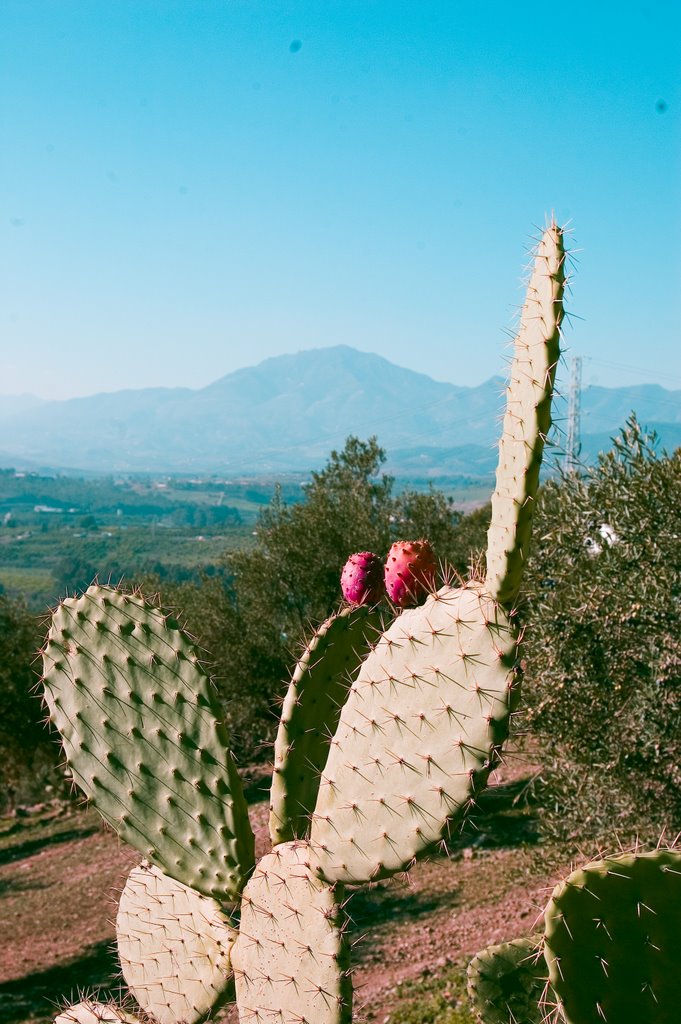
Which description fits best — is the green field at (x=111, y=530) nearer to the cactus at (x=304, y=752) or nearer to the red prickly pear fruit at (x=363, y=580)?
the cactus at (x=304, y=752)

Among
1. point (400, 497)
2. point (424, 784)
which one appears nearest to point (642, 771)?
point (424, 784)

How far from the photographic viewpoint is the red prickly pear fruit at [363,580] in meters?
2.80

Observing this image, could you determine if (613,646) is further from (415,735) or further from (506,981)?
(415,735)

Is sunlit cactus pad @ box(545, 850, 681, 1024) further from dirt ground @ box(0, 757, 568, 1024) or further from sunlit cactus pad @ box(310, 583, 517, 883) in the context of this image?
dirt ground @ box(0, 757, 568, 1024)

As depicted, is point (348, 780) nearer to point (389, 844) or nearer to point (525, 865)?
point (389, 844)

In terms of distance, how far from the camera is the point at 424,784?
2102 mm

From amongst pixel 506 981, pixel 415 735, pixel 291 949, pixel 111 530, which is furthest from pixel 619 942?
pixel 111 530

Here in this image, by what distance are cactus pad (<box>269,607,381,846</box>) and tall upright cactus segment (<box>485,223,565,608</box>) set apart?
0.76 meters

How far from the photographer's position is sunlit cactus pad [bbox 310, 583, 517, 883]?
201 centimetres

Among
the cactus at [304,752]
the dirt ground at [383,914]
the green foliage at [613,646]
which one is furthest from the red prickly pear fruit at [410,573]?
the green foliage at [613,646]

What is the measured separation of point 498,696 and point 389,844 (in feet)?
1.64

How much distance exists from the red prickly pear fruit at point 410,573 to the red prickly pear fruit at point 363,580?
0.57 ft

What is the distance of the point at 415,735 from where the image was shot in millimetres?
2135

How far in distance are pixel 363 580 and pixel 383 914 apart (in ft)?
31.3
